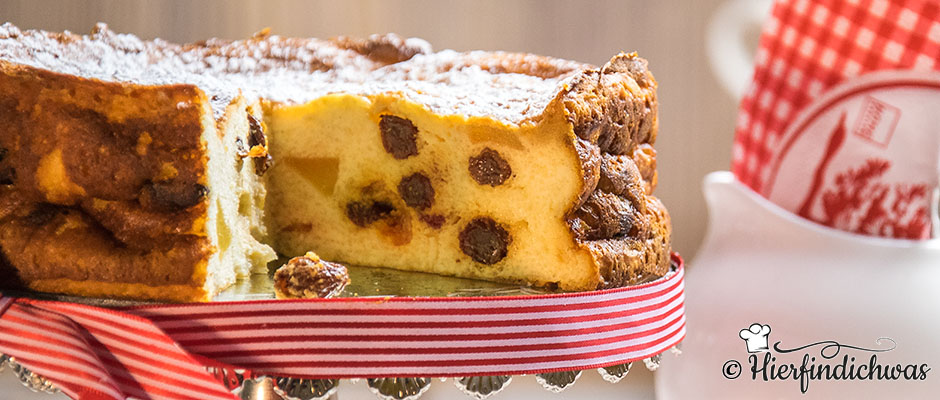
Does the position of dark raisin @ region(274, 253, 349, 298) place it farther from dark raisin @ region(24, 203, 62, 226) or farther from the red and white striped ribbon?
dark raisin @ region(24, 203, 62, 226)

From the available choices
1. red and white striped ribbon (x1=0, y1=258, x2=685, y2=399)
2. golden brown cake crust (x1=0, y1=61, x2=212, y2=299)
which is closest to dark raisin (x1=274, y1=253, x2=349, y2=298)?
red and white striped ribbon (x1=0, y1=258, x2=685, y2=399)

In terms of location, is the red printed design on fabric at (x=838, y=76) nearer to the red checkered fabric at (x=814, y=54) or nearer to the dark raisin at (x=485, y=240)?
the red checkered fabric at (x=814, y=54)

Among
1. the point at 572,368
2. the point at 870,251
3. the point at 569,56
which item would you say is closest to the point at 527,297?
the point at 572,368

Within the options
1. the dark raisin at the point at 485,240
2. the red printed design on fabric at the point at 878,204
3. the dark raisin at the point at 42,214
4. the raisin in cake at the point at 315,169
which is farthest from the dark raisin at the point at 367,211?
the red printed design on fabric at the point at 878,204

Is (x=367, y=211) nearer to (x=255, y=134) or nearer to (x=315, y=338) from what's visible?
(x=255, y=134)

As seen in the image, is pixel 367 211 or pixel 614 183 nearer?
pixel 614 183

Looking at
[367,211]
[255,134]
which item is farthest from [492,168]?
[255,134]
